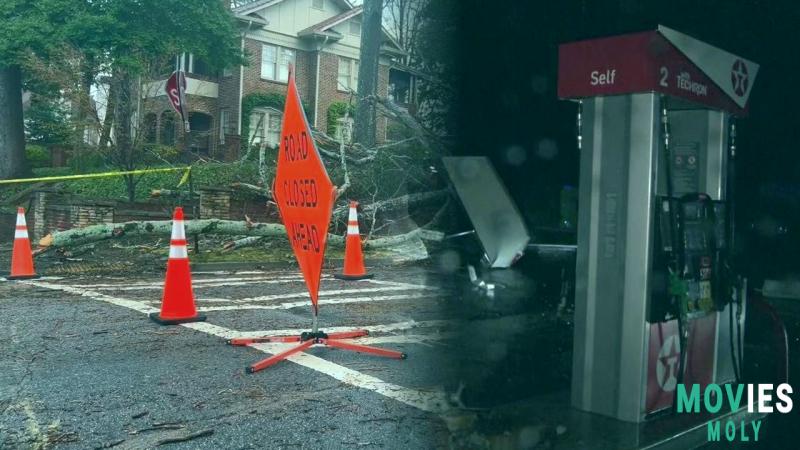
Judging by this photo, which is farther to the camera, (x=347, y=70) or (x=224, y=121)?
(x=347, y=70)

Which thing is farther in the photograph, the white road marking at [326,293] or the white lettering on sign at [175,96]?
the white lettering on sign at [175,96]

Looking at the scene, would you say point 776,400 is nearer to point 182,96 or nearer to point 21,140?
point 182,96

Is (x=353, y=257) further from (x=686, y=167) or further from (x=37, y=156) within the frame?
(x=37, y=156)

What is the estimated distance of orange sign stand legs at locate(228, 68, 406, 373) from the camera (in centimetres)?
566

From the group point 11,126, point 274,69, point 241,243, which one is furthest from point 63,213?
point 274,69

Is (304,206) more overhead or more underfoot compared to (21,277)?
more overhead

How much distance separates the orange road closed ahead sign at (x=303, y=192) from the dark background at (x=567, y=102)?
144 centimetres

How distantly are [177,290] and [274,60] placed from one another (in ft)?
84.9

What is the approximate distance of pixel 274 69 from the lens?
31.7 meters

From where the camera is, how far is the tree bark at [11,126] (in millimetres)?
23562

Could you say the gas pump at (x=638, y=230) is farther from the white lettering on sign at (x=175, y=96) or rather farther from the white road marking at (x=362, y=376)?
the white lettering on sign at (x=175, y=96)

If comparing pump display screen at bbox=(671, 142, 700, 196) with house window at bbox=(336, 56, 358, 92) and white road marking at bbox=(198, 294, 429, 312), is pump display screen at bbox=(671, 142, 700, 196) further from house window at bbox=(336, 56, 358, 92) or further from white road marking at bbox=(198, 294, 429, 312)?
house window at bbox=(336, 56, 358, 92)

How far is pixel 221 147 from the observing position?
2773 centimetres

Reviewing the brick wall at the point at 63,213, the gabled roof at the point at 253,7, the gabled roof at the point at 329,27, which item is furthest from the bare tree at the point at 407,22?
the gabled roof at the point at 329,27
